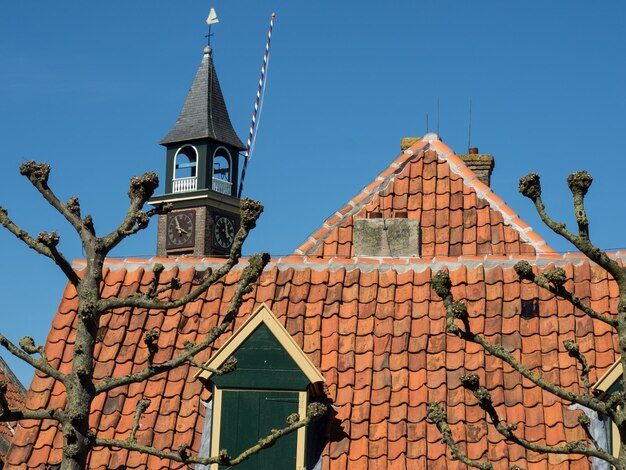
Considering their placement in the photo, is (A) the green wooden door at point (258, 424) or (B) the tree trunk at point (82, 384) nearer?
(B) the tree trunk at point (82, 384)

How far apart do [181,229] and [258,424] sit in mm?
59986

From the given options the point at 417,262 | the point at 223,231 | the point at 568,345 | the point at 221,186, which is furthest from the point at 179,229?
the point at 568,345

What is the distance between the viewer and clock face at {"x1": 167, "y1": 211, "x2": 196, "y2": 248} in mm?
74000

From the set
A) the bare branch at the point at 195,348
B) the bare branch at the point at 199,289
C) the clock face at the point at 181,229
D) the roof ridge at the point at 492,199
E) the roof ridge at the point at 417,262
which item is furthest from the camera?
the clock face at the point at 181,229

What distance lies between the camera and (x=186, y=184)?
243 feet

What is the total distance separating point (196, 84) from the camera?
73.9 metres

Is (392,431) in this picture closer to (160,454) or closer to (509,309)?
(509,309)

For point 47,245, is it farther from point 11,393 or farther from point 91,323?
point 11,393

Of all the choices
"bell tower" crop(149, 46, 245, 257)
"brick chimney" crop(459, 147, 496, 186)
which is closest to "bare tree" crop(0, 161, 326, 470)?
"brick chimney" crop(459, 147, 496, 186)

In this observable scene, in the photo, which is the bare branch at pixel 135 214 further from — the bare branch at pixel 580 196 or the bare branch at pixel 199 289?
the bare branch at pixel 580 196

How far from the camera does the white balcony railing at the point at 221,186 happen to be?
74625mm

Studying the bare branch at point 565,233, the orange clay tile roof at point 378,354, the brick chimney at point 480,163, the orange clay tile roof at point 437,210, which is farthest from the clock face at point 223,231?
the bare branch at point 565,233

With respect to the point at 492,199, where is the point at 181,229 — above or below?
above

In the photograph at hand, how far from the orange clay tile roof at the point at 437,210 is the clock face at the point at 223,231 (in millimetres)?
54542
